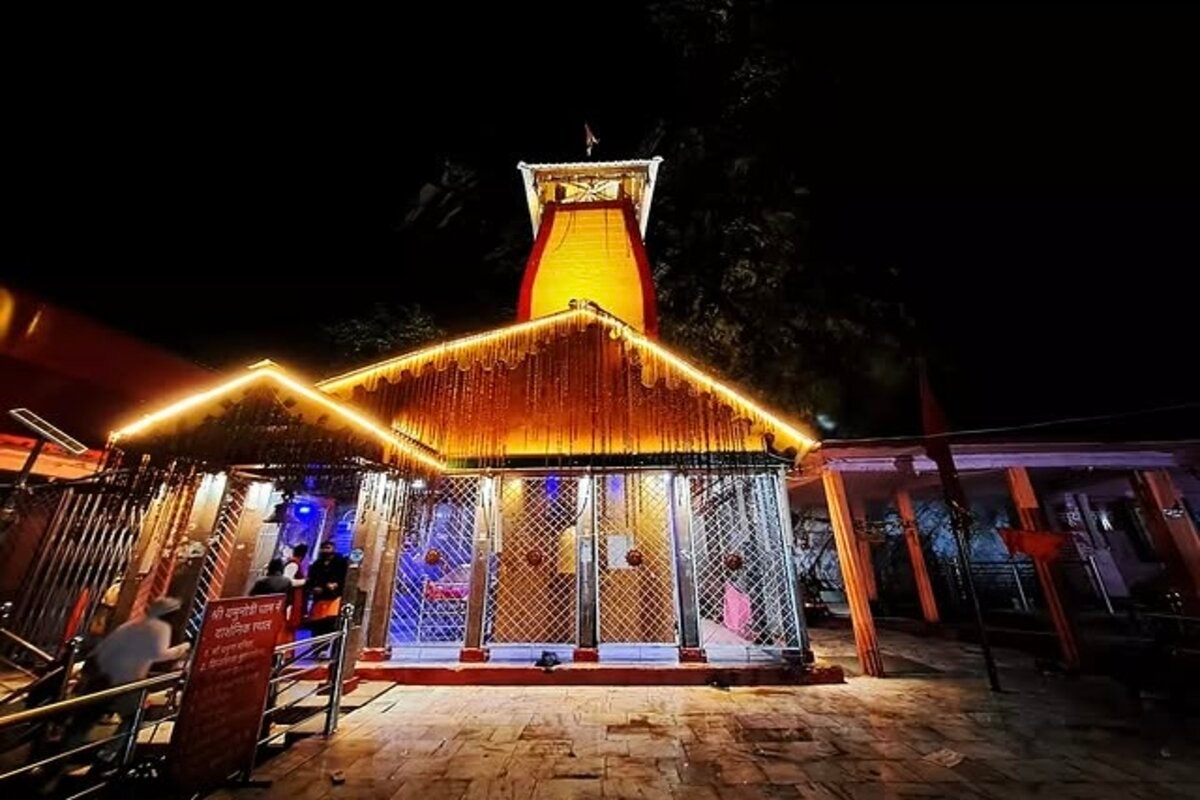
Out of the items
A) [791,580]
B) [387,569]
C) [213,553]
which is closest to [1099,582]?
[791,580]

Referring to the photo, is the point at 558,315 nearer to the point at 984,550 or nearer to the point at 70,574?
the point at 70,574

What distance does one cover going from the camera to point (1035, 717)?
16.6 ft

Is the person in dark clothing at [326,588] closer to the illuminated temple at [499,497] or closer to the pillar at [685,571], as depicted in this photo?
the illuminated temple at [499,497]

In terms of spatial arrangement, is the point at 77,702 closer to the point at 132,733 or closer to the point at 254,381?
the point at 132,733

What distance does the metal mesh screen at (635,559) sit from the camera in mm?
7484

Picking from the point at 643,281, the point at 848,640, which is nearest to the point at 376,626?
the point at 643,281

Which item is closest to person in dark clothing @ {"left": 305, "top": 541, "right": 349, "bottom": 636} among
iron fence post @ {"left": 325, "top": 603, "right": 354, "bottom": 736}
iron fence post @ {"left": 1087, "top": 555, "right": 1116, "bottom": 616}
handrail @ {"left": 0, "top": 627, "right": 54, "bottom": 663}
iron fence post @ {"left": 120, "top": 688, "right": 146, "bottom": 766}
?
iron fence post @ {"left": 325, "top": 603, "right": 354, "bottom": 736}

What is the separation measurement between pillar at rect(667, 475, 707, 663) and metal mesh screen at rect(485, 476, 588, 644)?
1.54 m

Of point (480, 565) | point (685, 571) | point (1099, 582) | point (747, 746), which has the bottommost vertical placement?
point (747, 746)

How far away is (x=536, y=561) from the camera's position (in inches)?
304

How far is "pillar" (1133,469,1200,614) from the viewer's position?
26.2 ft

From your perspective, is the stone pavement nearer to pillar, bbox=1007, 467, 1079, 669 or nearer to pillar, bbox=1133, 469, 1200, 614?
pillar, bbox=1007, 467, 1079, 669

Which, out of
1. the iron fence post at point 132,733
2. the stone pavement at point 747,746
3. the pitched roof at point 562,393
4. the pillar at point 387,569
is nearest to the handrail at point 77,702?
the iron fence post at point 132,733

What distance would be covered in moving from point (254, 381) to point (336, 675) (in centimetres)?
330
